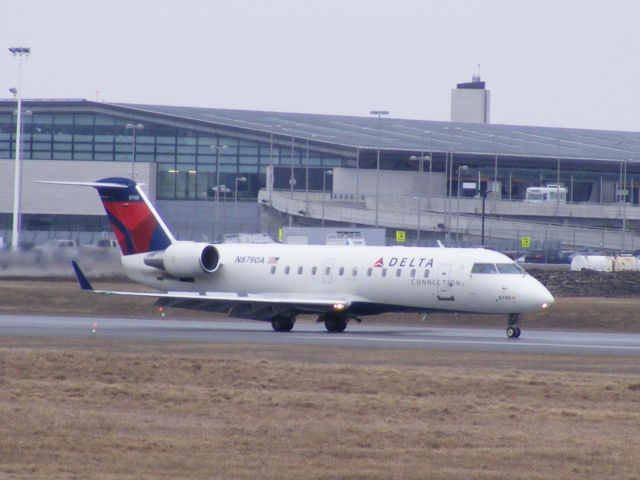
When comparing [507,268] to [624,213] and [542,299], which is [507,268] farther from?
[624,213]

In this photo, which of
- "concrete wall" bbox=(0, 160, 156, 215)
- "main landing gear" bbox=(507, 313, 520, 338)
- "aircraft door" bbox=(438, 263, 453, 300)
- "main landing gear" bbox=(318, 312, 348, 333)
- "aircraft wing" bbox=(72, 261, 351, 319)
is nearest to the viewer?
"main landing gear" bbox=(507, 313, 520, 338)

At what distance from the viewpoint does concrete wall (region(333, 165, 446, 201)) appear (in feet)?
304

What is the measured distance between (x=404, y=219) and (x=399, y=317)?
38133 millimetres

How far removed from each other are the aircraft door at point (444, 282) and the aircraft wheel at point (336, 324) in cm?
343

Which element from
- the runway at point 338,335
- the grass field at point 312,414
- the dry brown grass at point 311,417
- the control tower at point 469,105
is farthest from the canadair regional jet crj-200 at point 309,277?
the control tower at point 469,105

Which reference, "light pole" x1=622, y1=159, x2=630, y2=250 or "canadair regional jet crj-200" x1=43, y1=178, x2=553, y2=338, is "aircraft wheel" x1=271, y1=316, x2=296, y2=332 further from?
"light pole" x1=622, y1=159, x2=630, y2=250

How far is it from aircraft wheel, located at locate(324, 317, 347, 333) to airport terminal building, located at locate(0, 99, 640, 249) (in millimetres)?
45155

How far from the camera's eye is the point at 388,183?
3718 inches

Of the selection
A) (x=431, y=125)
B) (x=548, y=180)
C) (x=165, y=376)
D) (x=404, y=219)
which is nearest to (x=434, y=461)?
(x=165, y=376)

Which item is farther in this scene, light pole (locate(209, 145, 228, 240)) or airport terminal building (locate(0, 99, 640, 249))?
light pole (locate(209, 145, 228, 240))

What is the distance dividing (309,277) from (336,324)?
1.85 m

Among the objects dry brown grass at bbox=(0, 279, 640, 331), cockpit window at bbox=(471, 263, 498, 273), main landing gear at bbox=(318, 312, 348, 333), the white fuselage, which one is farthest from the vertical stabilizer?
cockpit window at bbox=(471, 263, 498, 273)

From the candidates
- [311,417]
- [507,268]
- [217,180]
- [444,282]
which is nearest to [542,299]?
[507,268]

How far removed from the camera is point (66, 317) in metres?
45.1
